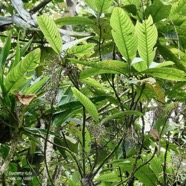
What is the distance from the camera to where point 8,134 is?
0.85 metres

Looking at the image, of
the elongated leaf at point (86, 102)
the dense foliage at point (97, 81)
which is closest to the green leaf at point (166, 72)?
the dense foliage at point (97, 81)

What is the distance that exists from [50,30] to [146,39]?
0.21 m

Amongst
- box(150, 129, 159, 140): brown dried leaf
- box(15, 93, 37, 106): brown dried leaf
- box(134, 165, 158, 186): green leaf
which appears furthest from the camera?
box(134, 165, 158, 186): green leaf

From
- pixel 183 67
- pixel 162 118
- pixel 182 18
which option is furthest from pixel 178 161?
pixel 182 18

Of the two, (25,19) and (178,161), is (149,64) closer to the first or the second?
(178,161)

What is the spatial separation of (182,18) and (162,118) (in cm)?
28

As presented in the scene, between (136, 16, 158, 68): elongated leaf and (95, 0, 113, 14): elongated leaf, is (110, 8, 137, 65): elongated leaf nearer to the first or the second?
(136, 16, 158, 68): elongated leaf

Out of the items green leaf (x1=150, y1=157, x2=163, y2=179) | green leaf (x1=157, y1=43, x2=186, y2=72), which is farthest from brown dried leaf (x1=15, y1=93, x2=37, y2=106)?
green leaf (x1=150, y1=157, x2=163, y2=179)

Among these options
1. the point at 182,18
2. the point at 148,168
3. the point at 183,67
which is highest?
the point at 182,18

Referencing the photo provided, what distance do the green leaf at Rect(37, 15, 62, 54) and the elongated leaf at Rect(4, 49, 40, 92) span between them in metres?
0.05

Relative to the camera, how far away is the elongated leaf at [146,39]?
68cm

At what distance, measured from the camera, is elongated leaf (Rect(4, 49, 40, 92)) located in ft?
2.22

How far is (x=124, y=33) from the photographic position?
68 cm

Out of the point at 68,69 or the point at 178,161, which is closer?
the point at 68,69
